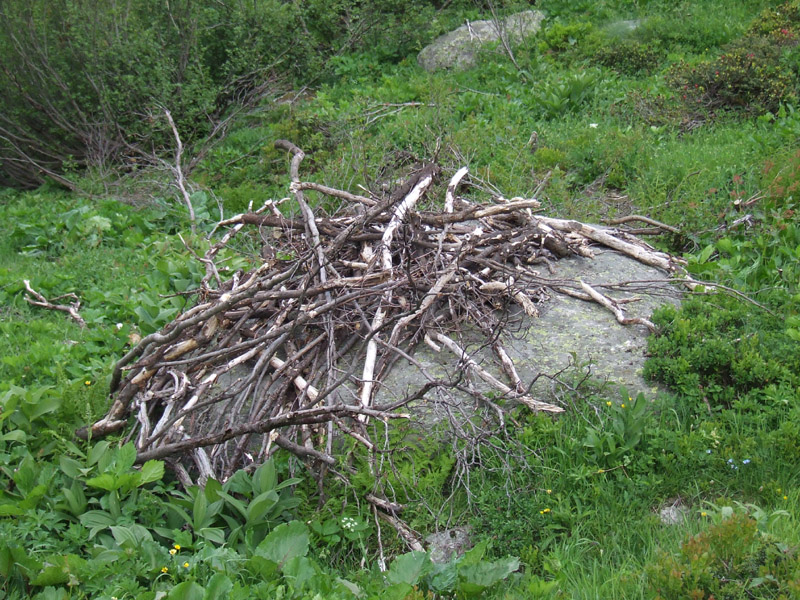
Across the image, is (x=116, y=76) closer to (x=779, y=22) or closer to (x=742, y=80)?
(x=742, y=80)

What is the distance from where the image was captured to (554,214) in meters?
6.73

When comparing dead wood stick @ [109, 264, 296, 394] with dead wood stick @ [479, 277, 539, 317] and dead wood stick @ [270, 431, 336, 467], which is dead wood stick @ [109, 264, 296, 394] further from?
dead wood stick @ [479, 277, 539, 317]

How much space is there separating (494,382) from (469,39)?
9.21m

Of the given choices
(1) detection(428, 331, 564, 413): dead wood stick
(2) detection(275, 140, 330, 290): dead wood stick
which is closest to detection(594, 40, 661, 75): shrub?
(2) detection(275, 140, 330, 290): dead wood stick

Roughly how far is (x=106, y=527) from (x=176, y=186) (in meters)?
6.05

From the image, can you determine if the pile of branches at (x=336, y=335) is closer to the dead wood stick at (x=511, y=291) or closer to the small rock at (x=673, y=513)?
the dead wood stick at (x=511, y=291)

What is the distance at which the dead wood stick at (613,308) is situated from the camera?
179 inches

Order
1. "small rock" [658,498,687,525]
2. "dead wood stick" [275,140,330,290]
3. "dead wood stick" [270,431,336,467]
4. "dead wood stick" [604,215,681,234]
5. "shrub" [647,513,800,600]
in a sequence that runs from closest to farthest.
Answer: "shrub" [647,513,800,600], "small rock" [658,498,687,525], "dead wood stick" [270,431,336,467], "dead wood stick" [275,140,330,290], "dead wood stick" [604,215,681,234]

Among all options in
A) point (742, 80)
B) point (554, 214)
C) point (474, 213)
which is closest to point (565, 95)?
point (742, 80)

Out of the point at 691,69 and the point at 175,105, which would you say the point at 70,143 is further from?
the point at 691,69

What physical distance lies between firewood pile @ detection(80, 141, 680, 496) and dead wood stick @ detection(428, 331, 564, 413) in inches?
0.4

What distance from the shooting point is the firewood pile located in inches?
157

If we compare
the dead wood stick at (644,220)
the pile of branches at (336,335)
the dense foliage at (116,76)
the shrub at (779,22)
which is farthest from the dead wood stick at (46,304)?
the shrub at (779,22)

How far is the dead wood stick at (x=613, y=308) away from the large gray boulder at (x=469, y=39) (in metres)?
7.53
